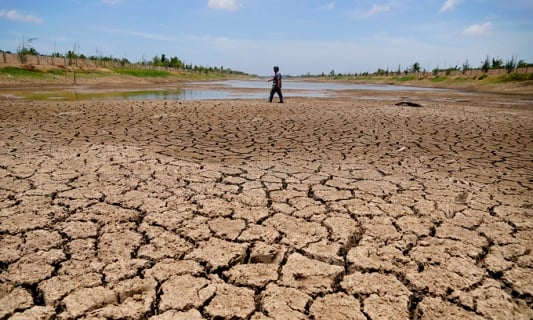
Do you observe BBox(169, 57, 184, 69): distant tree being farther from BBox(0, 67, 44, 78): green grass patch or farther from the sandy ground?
the sandy ground

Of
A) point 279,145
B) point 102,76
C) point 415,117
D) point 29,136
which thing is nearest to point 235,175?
point 279,145

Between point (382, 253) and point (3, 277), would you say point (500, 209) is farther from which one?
point (3, 277)

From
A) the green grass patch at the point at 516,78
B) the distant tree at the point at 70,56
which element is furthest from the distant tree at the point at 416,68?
the distant tree at the point at 70,56

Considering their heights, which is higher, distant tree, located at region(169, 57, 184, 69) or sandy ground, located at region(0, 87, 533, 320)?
distant tree, located at region(169, 57, 184, 69)

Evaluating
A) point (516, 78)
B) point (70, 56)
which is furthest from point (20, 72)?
point (516, 78)

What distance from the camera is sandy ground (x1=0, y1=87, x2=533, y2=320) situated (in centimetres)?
161

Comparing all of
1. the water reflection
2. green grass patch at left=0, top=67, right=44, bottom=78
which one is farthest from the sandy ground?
green grass patch at left=0, top=67, right=44, bottom=78

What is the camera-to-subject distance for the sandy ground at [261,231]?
5.28ft

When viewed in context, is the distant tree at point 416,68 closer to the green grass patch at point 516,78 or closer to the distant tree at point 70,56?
the green grass patch at point 516,78

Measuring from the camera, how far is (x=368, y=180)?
3.36 m

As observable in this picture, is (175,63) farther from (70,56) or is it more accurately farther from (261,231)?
(261,231)

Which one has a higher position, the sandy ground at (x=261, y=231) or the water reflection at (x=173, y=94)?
the water reflection at (x=173, y=94)

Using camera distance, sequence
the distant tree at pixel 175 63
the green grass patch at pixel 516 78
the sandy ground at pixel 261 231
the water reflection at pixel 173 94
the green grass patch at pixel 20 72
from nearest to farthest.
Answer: the sandy ground at pixel 261 231 < the water reflection at pixel 173 94 < the green grass patch at pixel 20 72 < the green grass patch at pixel 516 78 < the distant tree at pixel 175 63

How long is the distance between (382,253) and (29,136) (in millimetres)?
5522
